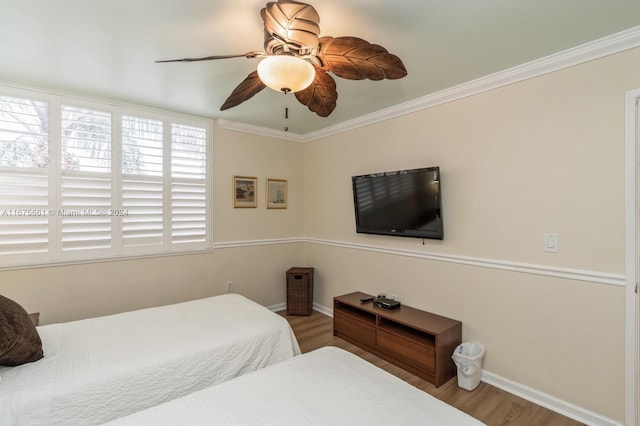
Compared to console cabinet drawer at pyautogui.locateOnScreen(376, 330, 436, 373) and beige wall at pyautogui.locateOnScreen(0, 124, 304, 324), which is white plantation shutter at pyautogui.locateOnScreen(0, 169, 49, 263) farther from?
console cabinet drawer at pyautogui.locateOnScreen(376, 330, 436, 373)

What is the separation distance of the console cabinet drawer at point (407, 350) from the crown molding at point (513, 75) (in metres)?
2.21

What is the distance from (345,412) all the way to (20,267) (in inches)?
120

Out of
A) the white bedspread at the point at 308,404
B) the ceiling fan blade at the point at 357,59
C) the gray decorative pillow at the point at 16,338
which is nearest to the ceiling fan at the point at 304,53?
the ceiling fan blade at the point at 357,59

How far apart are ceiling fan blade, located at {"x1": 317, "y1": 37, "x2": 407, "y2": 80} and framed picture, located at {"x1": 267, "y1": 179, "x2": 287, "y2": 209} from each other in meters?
2.56

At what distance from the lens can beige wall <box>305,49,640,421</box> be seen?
2.00 m

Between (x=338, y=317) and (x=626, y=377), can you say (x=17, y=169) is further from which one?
(x=626, y=377)

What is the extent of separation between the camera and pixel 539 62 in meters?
2.23

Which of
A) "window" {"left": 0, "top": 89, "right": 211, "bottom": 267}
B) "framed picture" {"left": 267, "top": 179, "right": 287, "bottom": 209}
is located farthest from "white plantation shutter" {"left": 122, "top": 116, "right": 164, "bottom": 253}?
"framed picture" {"left": 267, "top": 179, "right": 287, "bottom": 209}

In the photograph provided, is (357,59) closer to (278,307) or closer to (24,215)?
(24,215)

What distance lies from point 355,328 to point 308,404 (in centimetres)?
199

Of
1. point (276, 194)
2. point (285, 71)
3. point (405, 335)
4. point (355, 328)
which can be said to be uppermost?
point (285, 71)

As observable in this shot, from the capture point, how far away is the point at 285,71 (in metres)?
1.55

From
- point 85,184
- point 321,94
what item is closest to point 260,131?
point 85,184

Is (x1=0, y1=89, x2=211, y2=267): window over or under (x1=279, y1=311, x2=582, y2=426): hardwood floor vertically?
over
